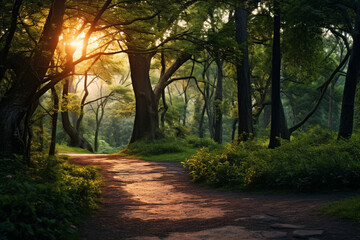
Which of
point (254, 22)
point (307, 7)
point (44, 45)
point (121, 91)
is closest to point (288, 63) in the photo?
point (254, 22)

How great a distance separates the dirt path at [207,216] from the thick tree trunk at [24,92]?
290 cm

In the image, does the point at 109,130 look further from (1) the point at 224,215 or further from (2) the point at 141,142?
(1) the point at 224,215

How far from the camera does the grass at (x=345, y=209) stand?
518cm

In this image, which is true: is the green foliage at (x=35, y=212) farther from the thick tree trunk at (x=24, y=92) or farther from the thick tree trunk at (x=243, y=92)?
the thick tree trunk at (x=243, y=92)

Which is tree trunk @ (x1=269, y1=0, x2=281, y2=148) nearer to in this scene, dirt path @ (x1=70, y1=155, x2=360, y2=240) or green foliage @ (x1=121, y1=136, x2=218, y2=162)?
dirt path @ (x1=70, y1=155, x2=360, y2=240)

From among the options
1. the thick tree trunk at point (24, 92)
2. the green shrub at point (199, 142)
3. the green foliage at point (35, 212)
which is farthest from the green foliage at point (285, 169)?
the green shrub at point (199, 142)

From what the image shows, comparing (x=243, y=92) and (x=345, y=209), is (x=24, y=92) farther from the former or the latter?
(x=243, y=92)

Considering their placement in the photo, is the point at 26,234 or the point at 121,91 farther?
the point at 121,91

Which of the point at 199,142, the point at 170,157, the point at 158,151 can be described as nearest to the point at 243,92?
the point at 170,157

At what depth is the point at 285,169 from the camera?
851cm

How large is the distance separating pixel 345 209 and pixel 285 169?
3023 mm

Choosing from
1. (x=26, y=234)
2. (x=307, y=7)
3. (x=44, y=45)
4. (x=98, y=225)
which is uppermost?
(x=307, y=7)

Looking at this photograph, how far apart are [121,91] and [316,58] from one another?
83.9 ft

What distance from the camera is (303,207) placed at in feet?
20.4
